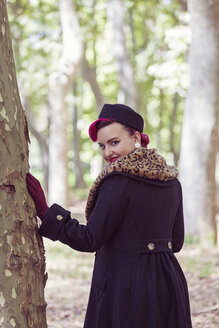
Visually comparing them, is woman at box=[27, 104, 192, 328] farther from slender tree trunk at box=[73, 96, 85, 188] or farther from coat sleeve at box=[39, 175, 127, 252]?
slender tree trunk at box=[73, 96, 85, 188]

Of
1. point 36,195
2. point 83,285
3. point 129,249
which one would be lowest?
point 83,285

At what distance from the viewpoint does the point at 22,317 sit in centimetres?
302

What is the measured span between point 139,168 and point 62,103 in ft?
41.4

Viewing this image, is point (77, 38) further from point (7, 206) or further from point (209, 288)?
point (7, 206)

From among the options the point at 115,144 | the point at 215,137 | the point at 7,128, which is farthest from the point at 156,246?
the point at 215,137

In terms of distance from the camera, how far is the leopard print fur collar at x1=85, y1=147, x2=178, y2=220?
2.89 m

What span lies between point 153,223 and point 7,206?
2.47ft

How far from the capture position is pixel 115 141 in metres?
3.03

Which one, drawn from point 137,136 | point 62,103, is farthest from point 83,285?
point 62,103

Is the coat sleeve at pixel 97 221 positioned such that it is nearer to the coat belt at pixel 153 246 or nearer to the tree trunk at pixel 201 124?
the coat belt at pixel 153 246

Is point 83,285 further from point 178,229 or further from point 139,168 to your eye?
point 139,168

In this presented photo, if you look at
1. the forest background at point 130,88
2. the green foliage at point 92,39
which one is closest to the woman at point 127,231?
the forest background at point 130,88

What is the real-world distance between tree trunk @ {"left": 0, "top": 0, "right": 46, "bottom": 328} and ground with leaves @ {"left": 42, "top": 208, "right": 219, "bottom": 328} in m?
3.12

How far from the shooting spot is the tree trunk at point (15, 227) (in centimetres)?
295
